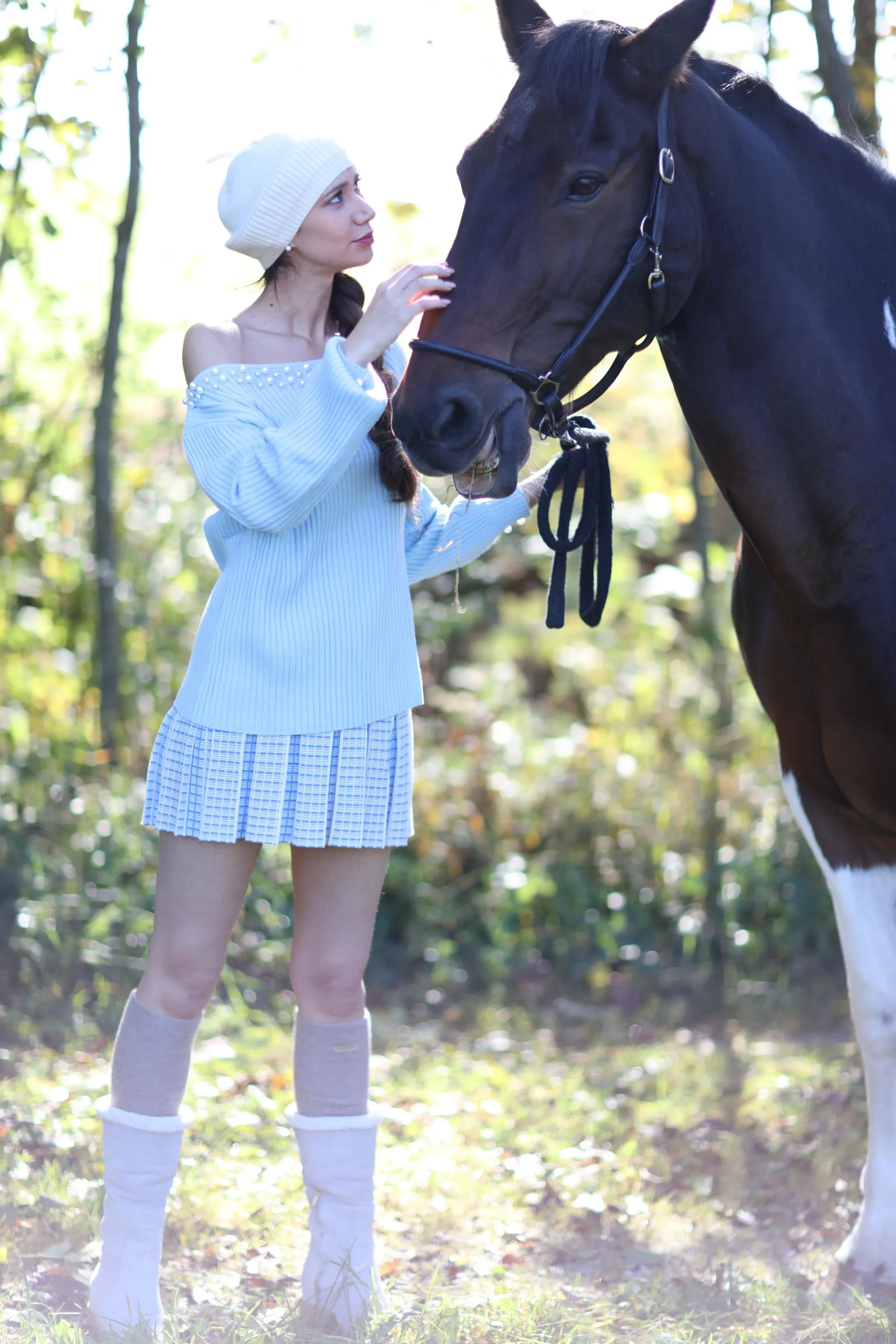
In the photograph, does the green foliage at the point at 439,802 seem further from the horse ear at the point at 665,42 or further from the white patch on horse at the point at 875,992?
the horse ear at the point at 665,42

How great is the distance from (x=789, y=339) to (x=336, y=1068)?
4.64ft

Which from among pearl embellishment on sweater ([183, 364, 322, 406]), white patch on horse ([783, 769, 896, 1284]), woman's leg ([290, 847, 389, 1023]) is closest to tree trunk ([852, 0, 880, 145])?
white patch on horse ([783, 769, 896, 1284])

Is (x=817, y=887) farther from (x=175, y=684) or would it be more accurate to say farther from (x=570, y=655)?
(x=175, y=684)

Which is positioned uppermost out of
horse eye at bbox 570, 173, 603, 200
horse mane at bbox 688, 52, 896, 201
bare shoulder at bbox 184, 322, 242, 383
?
horse mane at bbox 688, 52, 896, 201

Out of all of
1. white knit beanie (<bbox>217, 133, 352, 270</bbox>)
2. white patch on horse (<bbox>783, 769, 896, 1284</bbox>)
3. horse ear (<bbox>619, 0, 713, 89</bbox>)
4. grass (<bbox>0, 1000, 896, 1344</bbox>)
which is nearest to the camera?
horse ear (<bbox>619, 0, 713, 89</bbox>)

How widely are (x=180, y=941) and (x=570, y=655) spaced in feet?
13.5

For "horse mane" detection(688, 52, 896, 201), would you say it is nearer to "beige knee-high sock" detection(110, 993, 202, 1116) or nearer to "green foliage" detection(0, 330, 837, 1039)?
"beige knee-high sock" detection(110, 993, 202, 1116)

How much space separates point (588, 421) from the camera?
85.7 inches

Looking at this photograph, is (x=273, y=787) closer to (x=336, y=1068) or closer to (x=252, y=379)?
(x=336, y=1068)

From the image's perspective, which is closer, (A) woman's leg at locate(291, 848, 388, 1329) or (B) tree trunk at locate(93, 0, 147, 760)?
(A) woman's leg at locate(291, 848, 388, 1329)

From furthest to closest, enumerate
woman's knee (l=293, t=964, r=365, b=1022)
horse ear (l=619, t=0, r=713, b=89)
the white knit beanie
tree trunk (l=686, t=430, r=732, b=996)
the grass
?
tree trunk (l=686, t=430, r=732, b=996) → the grass → woman's knee (l=293, t=964, r=365, b=1022) → the white knit beanie → horse ear (l=619, t=0, r=713, b=89)

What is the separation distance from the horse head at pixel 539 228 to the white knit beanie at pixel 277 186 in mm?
237

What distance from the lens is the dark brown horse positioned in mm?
1906

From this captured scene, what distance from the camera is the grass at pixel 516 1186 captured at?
2248 millimetres
